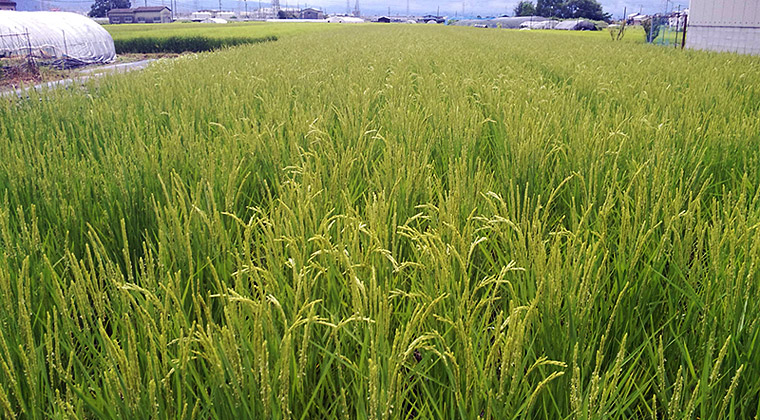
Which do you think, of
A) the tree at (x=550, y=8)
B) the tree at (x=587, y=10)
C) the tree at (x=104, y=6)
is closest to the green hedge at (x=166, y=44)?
the tree at (x=587, y=10)

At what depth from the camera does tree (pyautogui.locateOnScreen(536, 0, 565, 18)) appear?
270ft

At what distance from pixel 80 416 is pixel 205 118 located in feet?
9.89

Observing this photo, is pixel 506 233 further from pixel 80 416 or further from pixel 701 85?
pixel 701 85

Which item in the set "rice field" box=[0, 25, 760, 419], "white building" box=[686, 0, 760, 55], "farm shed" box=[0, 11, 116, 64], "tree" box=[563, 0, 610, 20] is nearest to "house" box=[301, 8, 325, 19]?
"tree" box=[563, 0, 610, 20]

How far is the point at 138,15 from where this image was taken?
70188 millimetres

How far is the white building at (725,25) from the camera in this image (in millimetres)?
12164

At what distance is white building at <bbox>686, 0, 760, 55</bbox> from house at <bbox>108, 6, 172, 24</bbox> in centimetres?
7088

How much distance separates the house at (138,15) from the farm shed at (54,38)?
58353 millimetres

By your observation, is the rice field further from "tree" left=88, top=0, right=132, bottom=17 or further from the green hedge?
"tree" left=88, top=0, right=132, bottom=17

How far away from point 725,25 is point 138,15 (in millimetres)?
74378

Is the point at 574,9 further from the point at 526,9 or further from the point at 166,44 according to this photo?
the point at 166,44

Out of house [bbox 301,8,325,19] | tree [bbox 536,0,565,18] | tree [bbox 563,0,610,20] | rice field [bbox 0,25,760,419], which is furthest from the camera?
house [bbox 301,8,325,19]

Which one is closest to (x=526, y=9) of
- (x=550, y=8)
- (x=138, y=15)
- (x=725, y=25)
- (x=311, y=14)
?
(x=550, y=8)

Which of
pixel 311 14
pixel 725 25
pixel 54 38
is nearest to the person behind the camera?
pixel 725 25
